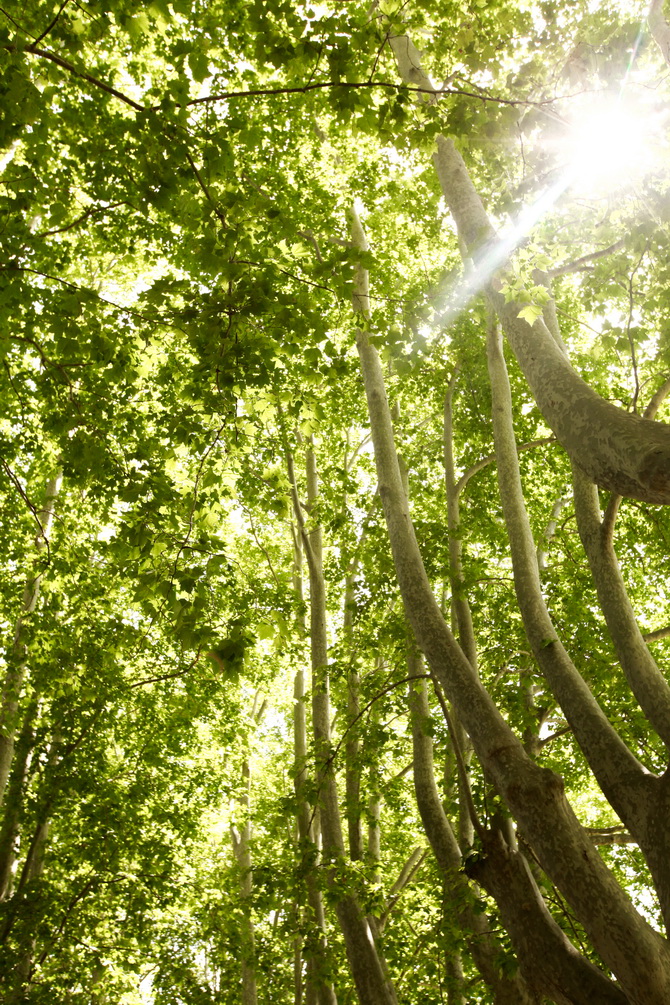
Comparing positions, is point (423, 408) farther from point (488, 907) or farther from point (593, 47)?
point (488, 907)

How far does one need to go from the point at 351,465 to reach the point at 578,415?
10.8 meters

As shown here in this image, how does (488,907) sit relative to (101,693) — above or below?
below

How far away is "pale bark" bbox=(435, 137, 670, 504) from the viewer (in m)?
2.58

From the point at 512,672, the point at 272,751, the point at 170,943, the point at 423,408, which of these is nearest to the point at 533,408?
the point at 423,408

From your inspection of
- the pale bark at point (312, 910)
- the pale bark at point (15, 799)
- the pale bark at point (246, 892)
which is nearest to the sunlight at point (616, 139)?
the pale bark at point (312, 910)

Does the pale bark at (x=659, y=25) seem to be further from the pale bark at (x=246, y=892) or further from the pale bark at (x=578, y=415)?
the pale bark at (x=246, y=892)

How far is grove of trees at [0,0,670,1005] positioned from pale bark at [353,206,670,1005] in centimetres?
2

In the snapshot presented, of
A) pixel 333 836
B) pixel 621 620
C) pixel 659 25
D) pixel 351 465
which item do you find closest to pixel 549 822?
pixel 621 620

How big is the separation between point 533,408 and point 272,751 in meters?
A: 12.0

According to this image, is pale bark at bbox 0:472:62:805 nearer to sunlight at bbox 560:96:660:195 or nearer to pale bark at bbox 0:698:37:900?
pale bark at bbox 0:698:37:900

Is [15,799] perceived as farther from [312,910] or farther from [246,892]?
[246,892]

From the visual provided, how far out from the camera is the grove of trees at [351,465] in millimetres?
3756

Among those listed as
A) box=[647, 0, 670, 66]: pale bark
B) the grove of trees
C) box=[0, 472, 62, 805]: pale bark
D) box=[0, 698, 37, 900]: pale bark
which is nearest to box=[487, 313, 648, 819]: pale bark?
the grove of trees

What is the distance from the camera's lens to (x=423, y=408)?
1142 centimetres
